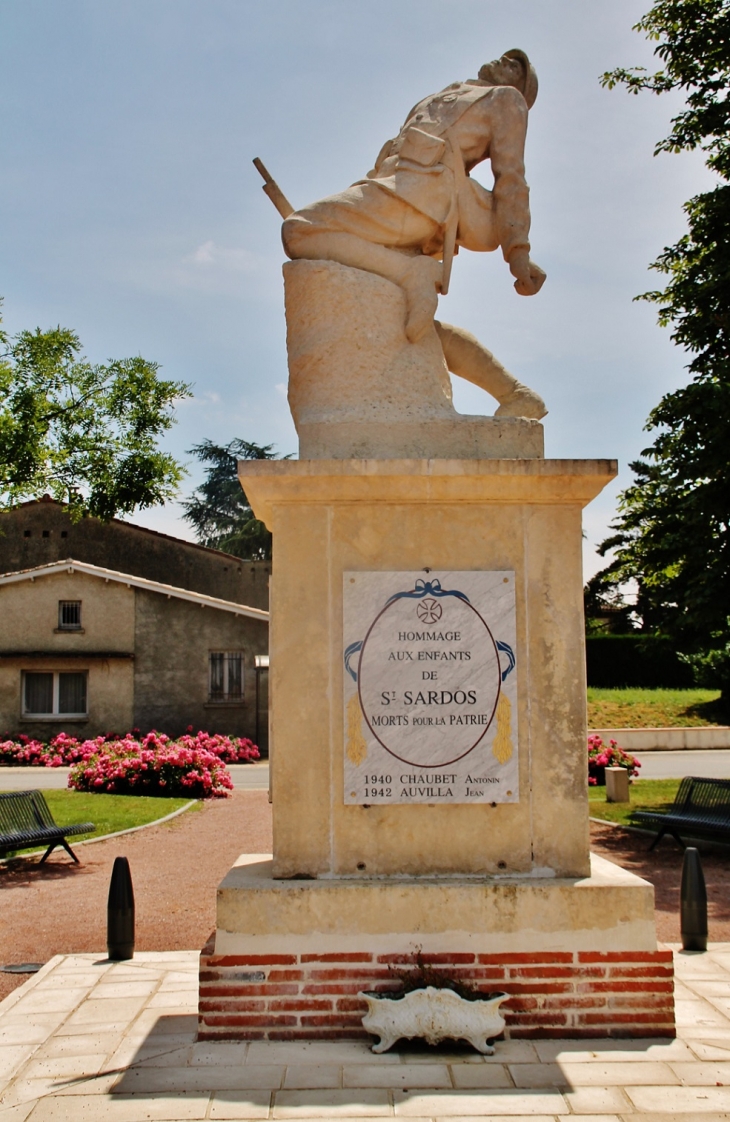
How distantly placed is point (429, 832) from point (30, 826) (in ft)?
26.2

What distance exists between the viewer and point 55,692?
26.9 metres

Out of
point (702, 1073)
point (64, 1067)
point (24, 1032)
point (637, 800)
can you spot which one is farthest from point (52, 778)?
point (702, 1073)

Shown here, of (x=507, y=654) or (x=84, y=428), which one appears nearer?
(x=507, y=654)

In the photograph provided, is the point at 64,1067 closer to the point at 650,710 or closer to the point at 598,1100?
the point at 598,1100

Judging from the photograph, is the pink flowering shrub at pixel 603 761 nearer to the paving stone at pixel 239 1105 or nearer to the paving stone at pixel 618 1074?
the paving stone at pixel 618 1074

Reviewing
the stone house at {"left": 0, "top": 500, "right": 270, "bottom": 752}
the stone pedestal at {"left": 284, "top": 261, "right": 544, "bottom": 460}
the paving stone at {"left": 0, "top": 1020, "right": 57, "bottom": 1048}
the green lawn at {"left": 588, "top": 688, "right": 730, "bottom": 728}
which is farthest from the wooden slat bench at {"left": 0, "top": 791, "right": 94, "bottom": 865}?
the green lawn at {"left": 588, "top": 688, "right": 730, "bottom": 728}

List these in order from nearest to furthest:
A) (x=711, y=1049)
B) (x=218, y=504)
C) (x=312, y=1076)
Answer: (x=312, y=1076) < (x=711, y=1049) < (x=218, y=504)

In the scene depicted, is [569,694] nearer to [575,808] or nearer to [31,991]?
[575,808]

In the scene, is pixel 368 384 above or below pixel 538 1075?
above

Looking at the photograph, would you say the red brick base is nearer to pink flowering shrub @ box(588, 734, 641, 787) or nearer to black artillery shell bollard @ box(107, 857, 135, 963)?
black artillery shell bollard @ box(107, 857, 135, 963)

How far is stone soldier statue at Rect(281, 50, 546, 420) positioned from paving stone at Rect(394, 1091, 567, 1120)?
11.2 ft

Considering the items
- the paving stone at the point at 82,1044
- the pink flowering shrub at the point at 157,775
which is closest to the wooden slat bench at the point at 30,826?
the pink flowering shrub at the point at 157,775

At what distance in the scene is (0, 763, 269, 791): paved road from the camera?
1939 centimetres

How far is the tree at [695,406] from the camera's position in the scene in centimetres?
1338
